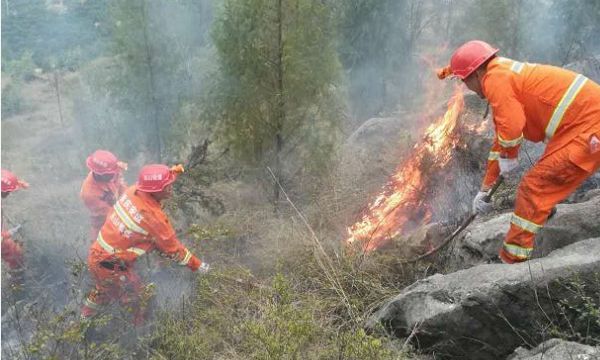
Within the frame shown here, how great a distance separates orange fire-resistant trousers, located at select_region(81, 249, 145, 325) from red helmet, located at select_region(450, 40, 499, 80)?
3.56 m

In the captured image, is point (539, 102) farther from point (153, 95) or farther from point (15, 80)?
point (15, 80)

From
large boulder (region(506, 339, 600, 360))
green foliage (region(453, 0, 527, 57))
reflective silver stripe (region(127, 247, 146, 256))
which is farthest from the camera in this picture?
green foliage (region(453, 0, 527, 57))

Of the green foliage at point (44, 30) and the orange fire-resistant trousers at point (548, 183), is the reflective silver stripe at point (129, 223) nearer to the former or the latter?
the orange fire-resistant trousers at point (548, 183)

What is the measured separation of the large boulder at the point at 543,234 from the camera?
4582mm

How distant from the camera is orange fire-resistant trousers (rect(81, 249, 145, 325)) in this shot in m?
4.95

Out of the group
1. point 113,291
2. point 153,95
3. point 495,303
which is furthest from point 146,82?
point 495,303

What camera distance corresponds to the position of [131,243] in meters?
5.20

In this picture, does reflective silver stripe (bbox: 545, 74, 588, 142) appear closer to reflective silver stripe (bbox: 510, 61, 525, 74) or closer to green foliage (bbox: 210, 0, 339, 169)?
reflective silver stripe (bbox: 510, 61, 525, 74)

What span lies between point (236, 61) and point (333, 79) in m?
1.52

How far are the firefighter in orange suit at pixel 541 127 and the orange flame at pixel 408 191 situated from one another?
200cm

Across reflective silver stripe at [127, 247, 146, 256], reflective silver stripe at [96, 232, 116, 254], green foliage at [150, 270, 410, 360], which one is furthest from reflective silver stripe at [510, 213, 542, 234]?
reflective silver stripe at [96, 232, 116, 254]

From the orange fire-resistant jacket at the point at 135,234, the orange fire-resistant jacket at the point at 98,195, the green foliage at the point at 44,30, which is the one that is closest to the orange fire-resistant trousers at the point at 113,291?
the orange fire-resistant jacket at the point at 135,234

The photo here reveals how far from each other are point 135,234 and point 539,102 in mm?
3927

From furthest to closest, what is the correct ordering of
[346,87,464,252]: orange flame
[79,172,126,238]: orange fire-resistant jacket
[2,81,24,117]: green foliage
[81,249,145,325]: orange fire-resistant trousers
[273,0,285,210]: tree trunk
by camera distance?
[2,81,24,117]: green foliage
[273,0,285,210]: tree trunk
[79,172,126,238]: orange fire-resistant jacket
[346,87,464,252]: orange flame
[81,249,145,325]: orange fire-resistant trousers
